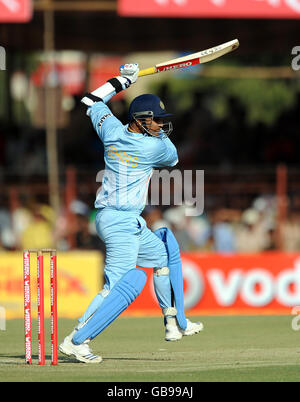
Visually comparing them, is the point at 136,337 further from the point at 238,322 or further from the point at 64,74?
the point at 64,74

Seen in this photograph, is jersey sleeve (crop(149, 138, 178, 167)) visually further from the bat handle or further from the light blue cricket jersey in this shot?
the bat handle

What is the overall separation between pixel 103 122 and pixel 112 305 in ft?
5.22

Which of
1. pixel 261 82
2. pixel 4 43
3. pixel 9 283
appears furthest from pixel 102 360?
pixel 261 82

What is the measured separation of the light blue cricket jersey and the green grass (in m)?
1.38

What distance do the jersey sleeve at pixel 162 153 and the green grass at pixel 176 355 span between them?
1711 mm

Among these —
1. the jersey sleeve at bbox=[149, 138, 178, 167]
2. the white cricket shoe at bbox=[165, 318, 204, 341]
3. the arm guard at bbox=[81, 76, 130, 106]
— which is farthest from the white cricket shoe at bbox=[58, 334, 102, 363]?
the arm guard at bbox=[81, 76, 130, 106]

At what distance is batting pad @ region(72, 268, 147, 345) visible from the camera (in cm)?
736

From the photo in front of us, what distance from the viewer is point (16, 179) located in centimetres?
1658

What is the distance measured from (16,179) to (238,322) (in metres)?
6.26

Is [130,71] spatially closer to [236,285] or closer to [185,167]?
[236,285]

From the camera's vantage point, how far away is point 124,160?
7836 millimetres

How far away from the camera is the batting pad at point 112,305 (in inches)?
290

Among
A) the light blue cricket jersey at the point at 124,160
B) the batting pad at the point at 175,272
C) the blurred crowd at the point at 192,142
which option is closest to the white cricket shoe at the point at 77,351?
the batting pad at the point at 175,272

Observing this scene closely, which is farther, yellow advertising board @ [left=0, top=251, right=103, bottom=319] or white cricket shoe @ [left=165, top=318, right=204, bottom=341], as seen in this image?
yellow advertising board @ [left=0, top=251, right=103, bottom=319]
